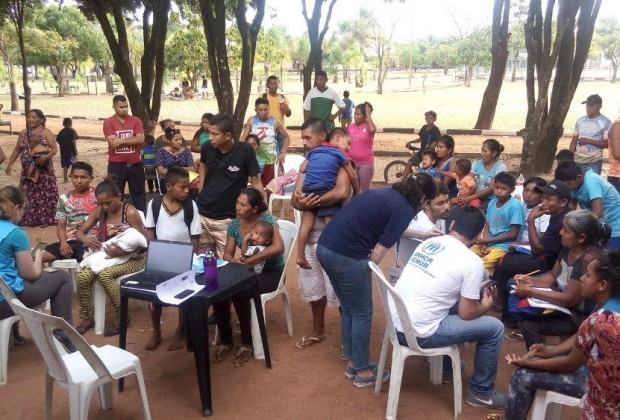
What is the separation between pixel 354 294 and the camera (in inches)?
150

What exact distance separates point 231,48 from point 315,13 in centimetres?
1768

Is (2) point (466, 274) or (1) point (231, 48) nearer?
(2) point (466, 274)

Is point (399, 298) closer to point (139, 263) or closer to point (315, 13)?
point (139, 263)

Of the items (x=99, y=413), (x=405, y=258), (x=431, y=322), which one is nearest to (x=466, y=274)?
(x=431, y=322)

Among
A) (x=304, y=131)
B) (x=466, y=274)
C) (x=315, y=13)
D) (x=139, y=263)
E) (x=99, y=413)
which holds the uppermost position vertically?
(x=315, y=13)

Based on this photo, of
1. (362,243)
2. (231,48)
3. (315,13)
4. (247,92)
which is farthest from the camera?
(231,48)

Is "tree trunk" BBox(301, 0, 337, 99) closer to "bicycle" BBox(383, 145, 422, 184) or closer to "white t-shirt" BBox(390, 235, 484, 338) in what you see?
"bicycle" BBox(383, 145, 422, 184)

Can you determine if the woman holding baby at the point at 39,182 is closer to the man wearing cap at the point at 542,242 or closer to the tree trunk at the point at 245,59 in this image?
the tree trunk at the point at 245,59

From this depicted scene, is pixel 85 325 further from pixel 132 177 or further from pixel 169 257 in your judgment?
pixel 132 177

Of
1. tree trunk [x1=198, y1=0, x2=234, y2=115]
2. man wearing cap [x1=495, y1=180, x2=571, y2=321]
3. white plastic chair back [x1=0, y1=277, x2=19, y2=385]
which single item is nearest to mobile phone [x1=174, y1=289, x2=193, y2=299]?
white plastic chair back [x1=0, y1=277, x2=19, y2=385]

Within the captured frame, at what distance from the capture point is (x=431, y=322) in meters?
3.44

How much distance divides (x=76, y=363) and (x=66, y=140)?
833 centimetres

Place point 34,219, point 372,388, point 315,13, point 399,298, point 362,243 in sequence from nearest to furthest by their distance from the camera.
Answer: point 399,298
point 362,243
point 372,388
point 34,219
point 315,13

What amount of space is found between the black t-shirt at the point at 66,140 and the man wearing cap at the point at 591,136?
840 cm
